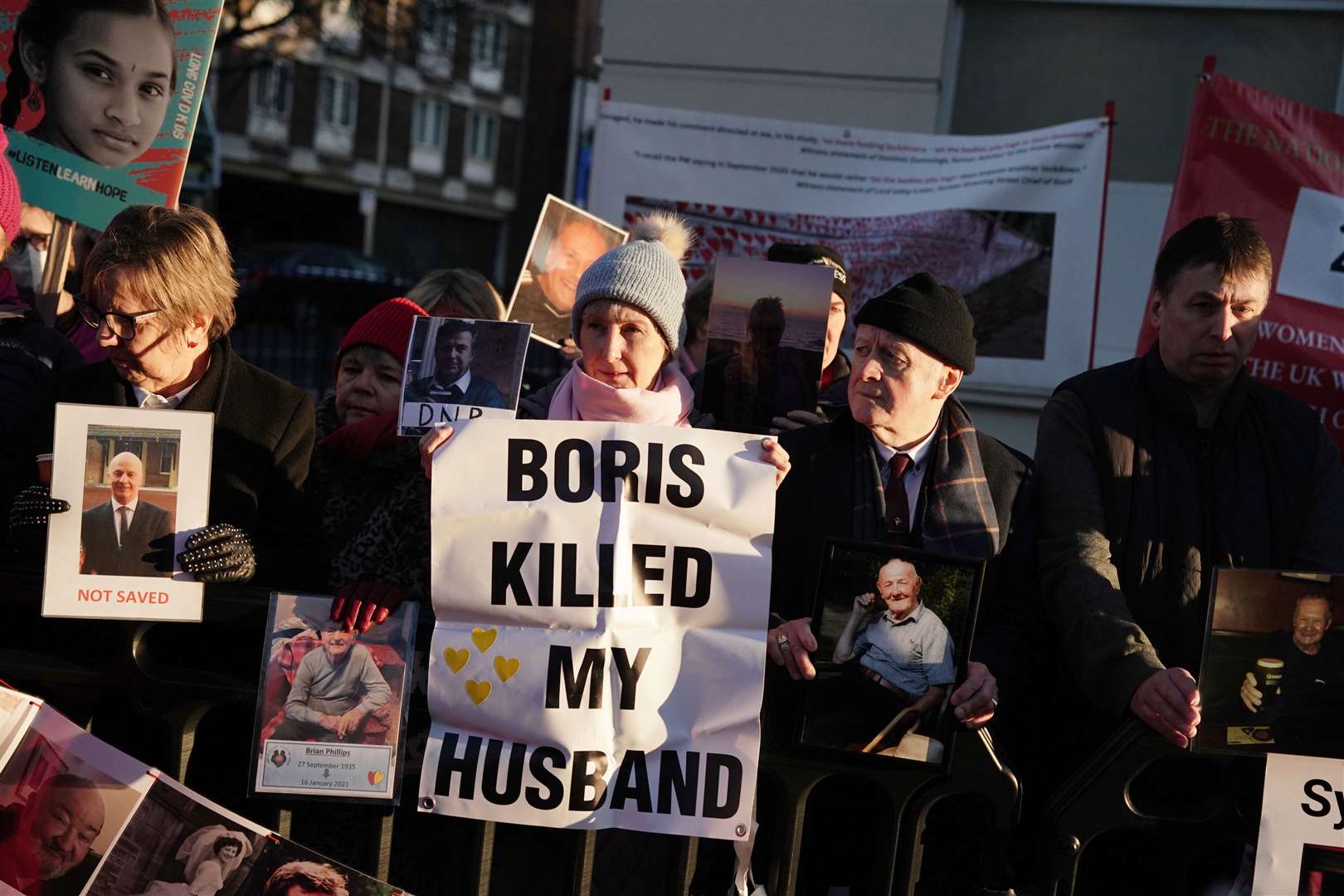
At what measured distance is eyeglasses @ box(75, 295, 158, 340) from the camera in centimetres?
291

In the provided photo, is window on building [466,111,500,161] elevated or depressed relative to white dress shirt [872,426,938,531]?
elevated

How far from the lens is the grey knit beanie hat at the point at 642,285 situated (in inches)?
123

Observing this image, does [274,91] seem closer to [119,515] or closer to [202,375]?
[202,375]

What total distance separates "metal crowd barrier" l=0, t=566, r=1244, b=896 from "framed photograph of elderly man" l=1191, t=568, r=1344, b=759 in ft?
0.45

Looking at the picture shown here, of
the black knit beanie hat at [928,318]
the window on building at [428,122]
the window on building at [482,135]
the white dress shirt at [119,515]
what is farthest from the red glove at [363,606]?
the window on building at [482,135]

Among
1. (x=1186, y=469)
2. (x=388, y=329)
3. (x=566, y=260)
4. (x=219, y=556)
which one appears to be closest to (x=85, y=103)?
(x=388, y=329)

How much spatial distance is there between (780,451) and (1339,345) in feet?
9.74

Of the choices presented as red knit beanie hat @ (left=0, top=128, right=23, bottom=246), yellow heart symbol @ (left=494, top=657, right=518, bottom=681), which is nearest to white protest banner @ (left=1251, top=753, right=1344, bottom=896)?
yellow heart symbol @ (left=494, top=657, right=518, bottom=681)

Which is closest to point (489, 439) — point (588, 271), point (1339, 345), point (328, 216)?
point (588, 271)

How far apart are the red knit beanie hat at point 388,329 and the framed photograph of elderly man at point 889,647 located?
172 cm

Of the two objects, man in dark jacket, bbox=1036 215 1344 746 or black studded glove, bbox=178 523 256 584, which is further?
man in dark jacket, bbox=1036 215 1344 746

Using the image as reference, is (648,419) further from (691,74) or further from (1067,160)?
(691,74)

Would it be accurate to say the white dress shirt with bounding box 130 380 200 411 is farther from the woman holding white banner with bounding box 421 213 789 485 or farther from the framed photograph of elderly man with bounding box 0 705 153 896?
the woman holding white banner with bounding box 421 213 789 485

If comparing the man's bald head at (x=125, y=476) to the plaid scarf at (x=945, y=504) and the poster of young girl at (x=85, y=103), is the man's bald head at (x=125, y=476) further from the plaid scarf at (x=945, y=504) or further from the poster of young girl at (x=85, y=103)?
the poster of young girl at (x=85, y=103)
